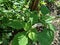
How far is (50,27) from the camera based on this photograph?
1.50 meters

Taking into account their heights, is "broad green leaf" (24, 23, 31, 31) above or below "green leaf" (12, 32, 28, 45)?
above

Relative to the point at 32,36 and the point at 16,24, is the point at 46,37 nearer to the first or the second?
the point at 32,36

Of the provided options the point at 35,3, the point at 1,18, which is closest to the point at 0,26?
the point at 1,18

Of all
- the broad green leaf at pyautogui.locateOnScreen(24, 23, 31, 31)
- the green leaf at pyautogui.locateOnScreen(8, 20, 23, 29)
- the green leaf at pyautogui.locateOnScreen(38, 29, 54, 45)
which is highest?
the green leaf at pyautogui.locateOnScreen(8, 20, 23, 29)

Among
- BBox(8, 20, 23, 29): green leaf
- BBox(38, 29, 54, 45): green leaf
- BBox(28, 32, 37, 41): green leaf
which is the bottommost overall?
BBox(38, 29, 54, 45): green leaf

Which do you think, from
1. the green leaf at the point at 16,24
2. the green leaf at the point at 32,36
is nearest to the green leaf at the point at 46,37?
the green leaf at the point at 32,36

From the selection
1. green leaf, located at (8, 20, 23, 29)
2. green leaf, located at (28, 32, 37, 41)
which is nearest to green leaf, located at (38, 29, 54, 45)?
green leaf, located at (28, 32, 37, 41)

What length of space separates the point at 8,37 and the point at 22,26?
237mm

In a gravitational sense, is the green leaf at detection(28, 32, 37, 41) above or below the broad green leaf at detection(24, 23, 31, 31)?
below

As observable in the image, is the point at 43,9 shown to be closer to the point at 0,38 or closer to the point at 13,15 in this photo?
the point at 13,15

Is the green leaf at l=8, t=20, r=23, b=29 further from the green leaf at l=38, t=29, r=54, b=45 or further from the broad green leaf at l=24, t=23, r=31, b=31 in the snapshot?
the green leaf at l=38, t=29, r=54, b=45

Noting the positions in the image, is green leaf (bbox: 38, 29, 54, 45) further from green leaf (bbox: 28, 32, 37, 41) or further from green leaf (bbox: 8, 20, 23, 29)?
green leaf (bbox: 8, 20, 23, 29)

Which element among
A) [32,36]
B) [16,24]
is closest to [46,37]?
[32,36]

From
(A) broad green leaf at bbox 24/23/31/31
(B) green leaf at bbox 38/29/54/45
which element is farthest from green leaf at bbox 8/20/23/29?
(B) green leaf at bbox 38/29/54/45
